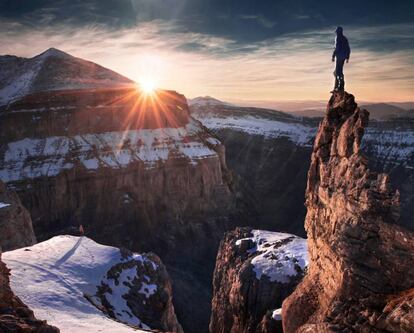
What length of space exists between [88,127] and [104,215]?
18.9 m

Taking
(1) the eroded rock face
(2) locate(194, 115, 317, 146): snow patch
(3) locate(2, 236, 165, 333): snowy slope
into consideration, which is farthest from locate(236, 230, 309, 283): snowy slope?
(2) locate(194, 115, 317, 146): snow patch

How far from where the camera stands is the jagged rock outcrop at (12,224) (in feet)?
139

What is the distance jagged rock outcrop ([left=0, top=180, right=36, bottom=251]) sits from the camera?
42.3 m

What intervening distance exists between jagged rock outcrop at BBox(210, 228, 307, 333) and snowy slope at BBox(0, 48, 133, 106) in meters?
67.1

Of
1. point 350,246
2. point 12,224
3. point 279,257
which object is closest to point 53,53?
point 12,224

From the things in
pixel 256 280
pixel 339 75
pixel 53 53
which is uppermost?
pixel 53 53

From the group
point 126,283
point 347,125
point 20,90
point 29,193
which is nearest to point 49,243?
→ point 126,283

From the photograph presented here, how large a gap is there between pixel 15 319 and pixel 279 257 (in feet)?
93.3

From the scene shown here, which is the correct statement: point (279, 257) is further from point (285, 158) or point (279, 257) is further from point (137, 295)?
point (285, 158)

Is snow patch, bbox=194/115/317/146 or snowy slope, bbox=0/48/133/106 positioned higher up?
snowy slope, bbox=0/48/133/106

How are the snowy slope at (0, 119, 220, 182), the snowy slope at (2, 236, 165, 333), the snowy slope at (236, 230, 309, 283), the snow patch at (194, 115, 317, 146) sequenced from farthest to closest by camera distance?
the snow patch at (194, 115, 317, 146) < the snowy slope at (0, 119, 220, 182) < the snowy slope at (236, 230, 309, 283) < the snowy slope at (2, 236, 165, 333)

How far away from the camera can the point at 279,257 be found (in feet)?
132

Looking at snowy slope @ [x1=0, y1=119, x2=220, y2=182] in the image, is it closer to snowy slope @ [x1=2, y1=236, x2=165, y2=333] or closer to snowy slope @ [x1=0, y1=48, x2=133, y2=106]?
snowy slope @ [x1=0, y1=48, x2=133, y2=106]

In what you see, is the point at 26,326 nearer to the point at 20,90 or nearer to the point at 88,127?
the point at 88,127
